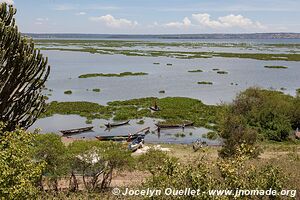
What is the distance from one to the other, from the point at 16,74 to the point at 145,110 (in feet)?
138

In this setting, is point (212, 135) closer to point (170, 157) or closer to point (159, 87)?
point (170, 157)

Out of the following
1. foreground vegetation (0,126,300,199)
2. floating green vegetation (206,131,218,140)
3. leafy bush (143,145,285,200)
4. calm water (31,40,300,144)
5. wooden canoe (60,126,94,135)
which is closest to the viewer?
leafy bush (143,145,285,200)

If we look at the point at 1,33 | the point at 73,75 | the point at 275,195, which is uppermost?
the point at 1,33

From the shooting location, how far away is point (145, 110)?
196 feet

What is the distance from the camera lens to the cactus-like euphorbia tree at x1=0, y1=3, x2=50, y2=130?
17.5 meters

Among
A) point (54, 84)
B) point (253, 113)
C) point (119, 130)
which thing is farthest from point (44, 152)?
point (54, 84)

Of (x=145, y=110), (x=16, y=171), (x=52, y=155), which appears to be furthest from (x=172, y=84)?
(x=16, y=171)

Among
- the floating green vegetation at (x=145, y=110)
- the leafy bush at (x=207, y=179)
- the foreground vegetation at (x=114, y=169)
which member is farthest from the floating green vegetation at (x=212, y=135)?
the leafy bush at (x=207, y=179)

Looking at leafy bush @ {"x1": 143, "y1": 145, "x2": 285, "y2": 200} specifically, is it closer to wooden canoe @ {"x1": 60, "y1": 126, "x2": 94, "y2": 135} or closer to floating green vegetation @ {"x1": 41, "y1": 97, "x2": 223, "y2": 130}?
wooden canoe @ {"x1": 60, "y1": 126, "x2": 94, "y2": 135}

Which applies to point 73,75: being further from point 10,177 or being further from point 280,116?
point 10,177

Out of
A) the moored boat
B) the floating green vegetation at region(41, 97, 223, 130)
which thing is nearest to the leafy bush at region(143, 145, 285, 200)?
the moored boat

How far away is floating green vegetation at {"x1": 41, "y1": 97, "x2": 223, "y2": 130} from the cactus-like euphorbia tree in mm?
33997

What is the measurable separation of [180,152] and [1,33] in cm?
2557

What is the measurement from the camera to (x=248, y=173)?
45.4 feet
